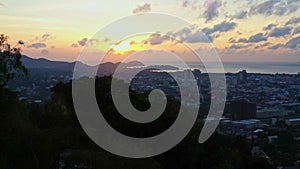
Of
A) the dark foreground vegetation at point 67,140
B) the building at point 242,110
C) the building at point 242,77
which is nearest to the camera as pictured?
the dark foreground vegetation at point 67,140

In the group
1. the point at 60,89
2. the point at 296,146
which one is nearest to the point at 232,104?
the point at 296,146

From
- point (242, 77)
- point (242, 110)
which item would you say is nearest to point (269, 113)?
point (242, 110)

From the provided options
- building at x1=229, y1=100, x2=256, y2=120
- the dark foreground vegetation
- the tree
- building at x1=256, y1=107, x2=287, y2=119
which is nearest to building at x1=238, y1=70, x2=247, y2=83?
building at x1=256, y1=107, x2=287, y2=119

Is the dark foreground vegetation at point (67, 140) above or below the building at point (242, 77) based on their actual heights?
above

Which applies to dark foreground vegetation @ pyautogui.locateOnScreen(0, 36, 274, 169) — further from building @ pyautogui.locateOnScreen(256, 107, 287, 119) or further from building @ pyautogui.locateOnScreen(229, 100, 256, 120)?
building @ pyautogui.locateOnScreen(256, 107, 287, 119)

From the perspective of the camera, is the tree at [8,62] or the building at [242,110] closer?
the tree at [8,62]

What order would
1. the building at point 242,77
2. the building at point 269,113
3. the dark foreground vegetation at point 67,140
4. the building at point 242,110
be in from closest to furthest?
the dark foreground vegetation at point 67,140 < the building at point 242,110 < the building at point 269,113 < the building at point 242,77

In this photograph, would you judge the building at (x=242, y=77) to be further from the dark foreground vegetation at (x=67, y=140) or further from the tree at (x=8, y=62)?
the tree at (x=8, y=62)

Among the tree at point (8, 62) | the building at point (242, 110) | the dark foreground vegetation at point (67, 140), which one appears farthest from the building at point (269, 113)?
the tree at point (8, 62)

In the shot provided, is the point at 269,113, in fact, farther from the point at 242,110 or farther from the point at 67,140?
the point at 67,140

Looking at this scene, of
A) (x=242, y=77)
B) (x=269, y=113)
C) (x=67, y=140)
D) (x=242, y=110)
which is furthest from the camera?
(x=242, y=77)

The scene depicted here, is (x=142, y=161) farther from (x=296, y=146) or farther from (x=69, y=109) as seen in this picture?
(x=296, y=146)
